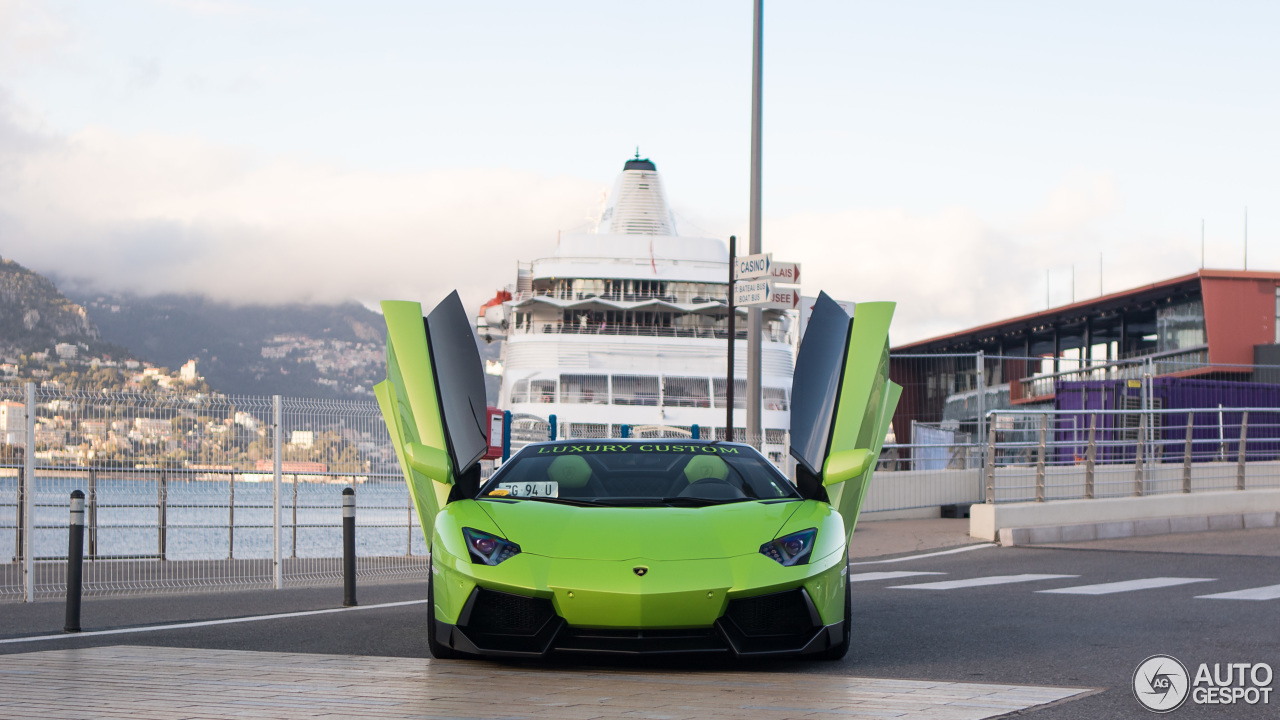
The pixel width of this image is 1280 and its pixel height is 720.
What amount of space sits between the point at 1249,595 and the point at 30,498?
9.19 m

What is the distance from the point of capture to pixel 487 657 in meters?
5.46

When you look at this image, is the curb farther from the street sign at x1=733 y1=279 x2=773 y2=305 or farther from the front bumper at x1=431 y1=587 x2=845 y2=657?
the front bumper at x1=431 y1=587 x2=845 y2=657

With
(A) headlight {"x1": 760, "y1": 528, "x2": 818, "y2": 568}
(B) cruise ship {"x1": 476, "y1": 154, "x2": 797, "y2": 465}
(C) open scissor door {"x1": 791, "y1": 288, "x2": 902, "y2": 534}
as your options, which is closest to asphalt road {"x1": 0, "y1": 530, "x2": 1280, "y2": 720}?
(A) headlight {"x1": 760, "y1": 528, "x2": 818, "y2": 568}

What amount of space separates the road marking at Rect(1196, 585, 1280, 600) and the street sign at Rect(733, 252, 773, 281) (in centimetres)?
612

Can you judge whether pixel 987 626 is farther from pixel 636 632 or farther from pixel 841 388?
pixel 636 632

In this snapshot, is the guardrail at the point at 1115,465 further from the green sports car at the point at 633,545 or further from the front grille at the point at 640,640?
the front grille at the point at 640,640

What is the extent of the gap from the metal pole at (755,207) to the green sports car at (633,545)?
7.25 metres

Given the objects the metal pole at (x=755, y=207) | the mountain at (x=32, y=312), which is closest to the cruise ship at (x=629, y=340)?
the metal pole at (x=755, y=207)

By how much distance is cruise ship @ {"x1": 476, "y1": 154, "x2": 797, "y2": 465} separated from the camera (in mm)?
38562

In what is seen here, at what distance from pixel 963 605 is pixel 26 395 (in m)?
7.41

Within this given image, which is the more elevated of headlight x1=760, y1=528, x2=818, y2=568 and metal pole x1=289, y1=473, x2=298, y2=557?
headlight x1=760, y1=528, x2=818, y2=568

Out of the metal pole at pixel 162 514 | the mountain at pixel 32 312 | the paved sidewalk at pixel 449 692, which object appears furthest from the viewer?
the mountain at pixel 32 312

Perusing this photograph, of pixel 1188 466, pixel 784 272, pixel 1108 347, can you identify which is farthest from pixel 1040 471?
pixel 1108 347

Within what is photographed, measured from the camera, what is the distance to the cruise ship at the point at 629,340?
38562mm
